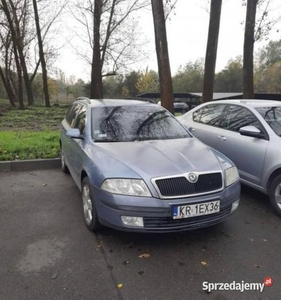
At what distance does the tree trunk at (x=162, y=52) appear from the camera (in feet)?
25.8

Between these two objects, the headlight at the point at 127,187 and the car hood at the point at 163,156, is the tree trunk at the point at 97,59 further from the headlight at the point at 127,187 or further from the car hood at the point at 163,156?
the headlight at the point at 127,187

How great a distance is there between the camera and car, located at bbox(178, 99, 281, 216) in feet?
12.5

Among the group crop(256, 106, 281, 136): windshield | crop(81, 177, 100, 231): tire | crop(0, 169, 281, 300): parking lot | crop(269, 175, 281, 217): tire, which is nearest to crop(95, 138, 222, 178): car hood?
crop(81, 177, 100, 231): tire

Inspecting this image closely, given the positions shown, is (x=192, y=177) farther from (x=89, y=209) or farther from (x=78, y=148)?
(x=78, y=148)

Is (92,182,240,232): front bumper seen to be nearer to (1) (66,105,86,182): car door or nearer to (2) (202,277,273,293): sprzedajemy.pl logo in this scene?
(2) (202,277,273,293): sprzedajemy.pl logo

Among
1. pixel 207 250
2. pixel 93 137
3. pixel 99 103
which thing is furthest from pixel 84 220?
pixel 99 103

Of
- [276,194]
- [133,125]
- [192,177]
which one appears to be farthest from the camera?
[133,125]

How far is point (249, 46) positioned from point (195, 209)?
26.9 feet

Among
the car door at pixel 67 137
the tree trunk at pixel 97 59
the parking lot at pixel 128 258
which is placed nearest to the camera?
the parking lot at pixel 128 258

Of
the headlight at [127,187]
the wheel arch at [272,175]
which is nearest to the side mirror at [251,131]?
the wheel arch at [272,175]

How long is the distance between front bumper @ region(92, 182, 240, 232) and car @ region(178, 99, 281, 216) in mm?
1312

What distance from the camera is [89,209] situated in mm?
3350

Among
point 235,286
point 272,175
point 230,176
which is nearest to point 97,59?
point 272,175

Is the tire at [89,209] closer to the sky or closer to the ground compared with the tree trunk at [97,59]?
closer to the ground
